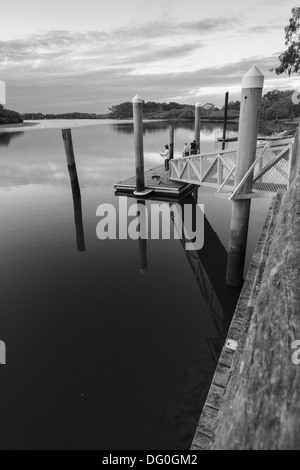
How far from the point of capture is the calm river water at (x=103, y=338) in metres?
4.12

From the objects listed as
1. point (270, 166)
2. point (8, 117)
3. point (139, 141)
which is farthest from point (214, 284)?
point (8, 117)

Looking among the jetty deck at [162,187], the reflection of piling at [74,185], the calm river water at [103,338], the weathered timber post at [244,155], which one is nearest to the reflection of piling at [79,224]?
the reflection of piling at [74,185]

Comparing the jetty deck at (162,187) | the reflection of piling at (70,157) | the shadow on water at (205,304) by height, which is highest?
the reflection of piling at (70,157)

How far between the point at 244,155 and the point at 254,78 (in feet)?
4.98

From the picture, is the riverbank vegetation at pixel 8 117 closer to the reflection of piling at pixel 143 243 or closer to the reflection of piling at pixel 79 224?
the reflection of piling at pixel 79 224

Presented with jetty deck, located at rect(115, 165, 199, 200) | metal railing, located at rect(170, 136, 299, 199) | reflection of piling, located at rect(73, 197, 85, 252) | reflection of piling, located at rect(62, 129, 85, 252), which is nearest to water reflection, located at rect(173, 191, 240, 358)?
metal railing, located at rect(170, 136, 299, 199)

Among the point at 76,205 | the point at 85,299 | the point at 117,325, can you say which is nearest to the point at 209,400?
the point at 117,325

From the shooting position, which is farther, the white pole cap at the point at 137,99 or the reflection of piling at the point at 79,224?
the white pole cap at the point at 137,99

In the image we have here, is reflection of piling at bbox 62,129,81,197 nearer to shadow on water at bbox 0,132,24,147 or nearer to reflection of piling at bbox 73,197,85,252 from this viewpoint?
reflection of piling at bbox 73,197,85,252

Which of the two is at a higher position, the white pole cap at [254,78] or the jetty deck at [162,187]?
the white pole cap at [254,78]

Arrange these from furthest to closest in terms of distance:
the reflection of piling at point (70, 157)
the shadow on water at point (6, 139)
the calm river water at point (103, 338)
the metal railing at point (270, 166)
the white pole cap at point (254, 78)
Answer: the shadow on water at point (6, 139) < the reflection of piling at point (70, 157) < the metal railing at point (270, 166) < the white pole cap at point (254, 78) < the calm river water at point (103, 338)

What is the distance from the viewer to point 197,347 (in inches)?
219
